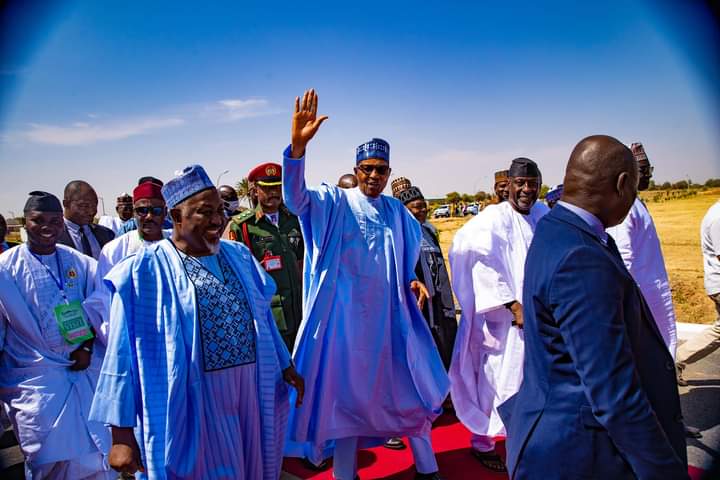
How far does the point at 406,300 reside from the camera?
4.02m

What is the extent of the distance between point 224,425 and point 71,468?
6.89 ft

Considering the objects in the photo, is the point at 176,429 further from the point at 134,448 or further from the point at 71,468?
the point at 71,468

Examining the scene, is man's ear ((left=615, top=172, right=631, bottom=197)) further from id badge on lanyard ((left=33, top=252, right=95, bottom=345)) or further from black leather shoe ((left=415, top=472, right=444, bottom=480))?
id badge on lanyard ((left=33, top=252, right=95, bottom=345))

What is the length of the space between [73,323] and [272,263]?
183 centimetres

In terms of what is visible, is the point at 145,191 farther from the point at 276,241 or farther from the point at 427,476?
the point at 427,476

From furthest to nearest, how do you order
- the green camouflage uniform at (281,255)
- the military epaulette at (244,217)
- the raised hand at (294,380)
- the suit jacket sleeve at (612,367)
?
the military epaulette at (244,217) < the green camouflage uniform at (281,255) < the raised hand at (294,380) < the suit jacket sleeve at (612,367)

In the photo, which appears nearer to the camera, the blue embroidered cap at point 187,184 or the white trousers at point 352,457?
the blue embroidered cap at point 187,184

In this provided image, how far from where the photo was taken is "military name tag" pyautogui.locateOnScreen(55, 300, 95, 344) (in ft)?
12.4

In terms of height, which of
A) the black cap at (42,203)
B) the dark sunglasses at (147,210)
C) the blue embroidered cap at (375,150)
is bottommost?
the dark sunglasses at (147,210)

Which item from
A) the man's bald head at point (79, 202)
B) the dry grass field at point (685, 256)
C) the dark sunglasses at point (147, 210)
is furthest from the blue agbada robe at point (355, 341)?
the dry grass field at point (685, 256)

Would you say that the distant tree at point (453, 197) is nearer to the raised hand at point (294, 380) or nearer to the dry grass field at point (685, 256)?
the dry grass field at point (685, 256)

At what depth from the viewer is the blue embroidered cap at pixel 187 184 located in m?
2.59

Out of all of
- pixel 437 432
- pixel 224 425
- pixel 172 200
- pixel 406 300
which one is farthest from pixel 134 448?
pixel 437 432

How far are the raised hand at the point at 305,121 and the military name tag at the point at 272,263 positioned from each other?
198 cm
